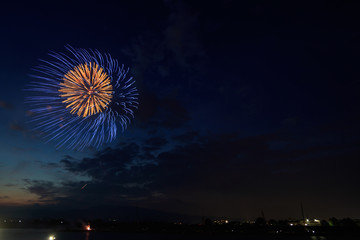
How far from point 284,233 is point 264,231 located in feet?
62.1

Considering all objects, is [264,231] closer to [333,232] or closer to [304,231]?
[304,231]

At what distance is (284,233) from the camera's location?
7244 inches

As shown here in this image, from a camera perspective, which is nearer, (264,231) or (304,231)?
(304,231)

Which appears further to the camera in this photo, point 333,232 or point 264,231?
point 264,231

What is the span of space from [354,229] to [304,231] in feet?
105

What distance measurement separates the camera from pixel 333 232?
553ft

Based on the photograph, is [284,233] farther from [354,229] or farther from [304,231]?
[354,229]

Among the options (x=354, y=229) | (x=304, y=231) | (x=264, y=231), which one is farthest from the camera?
(x=264, y=231)

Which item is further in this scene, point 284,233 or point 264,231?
point 264,231

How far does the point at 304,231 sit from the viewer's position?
183 m

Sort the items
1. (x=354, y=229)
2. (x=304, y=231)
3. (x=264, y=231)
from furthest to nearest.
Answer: (x=264, y=231) < (x=304, y=231) < (x=354, y=229)

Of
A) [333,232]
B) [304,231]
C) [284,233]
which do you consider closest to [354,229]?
[333,232]

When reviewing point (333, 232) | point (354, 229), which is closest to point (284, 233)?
point (333, 232)

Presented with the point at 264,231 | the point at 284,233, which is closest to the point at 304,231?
the point at 284,233
